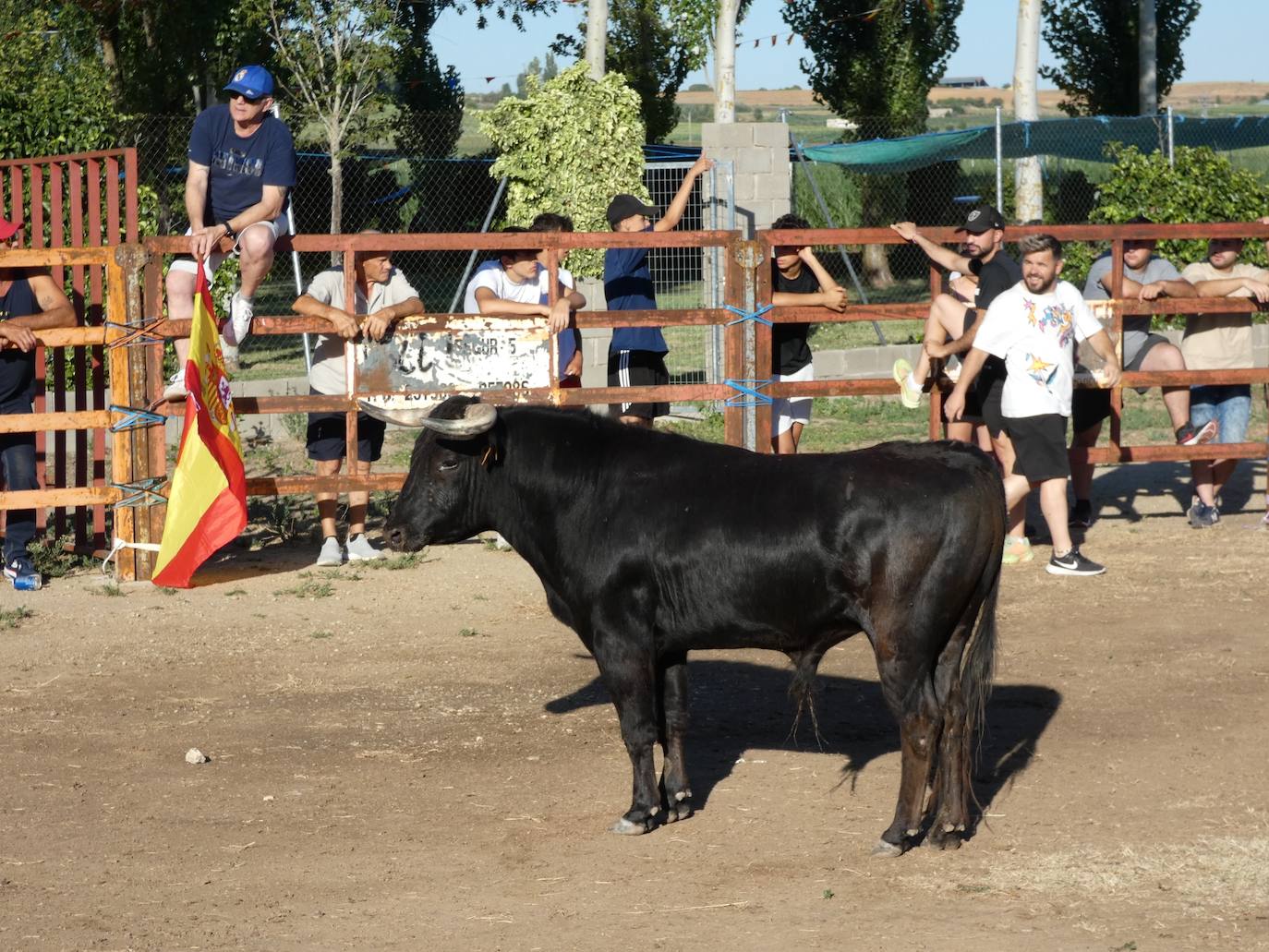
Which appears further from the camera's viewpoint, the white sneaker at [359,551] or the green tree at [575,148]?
the green tree at [575,148]

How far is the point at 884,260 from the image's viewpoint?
2780 centimetres

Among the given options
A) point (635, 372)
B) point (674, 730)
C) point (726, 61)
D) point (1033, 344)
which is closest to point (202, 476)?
point (635, 372)

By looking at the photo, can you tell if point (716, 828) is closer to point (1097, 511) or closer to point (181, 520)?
point (181, 520)

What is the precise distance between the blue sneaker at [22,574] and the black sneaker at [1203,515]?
721 centimetres

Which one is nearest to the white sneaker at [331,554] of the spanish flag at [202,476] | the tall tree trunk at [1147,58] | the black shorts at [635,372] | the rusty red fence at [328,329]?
the rusty red fence at [328,329]

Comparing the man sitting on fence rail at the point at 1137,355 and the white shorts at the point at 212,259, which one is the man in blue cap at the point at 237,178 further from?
the man sitting on fence rail at the point at 1137,355

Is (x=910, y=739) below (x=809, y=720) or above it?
above

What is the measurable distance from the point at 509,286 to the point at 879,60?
21466mm

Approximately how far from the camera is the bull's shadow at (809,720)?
6277 millimetres

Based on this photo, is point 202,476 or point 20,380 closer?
point 202,476

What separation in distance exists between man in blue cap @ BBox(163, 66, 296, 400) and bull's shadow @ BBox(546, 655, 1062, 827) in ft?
10.6

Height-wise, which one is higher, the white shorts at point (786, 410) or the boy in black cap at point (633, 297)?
the boy in black cap at point (633, 297)

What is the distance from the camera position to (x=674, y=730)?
5.82 metres

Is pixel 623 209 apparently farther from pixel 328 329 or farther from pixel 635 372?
pixel 328 329
